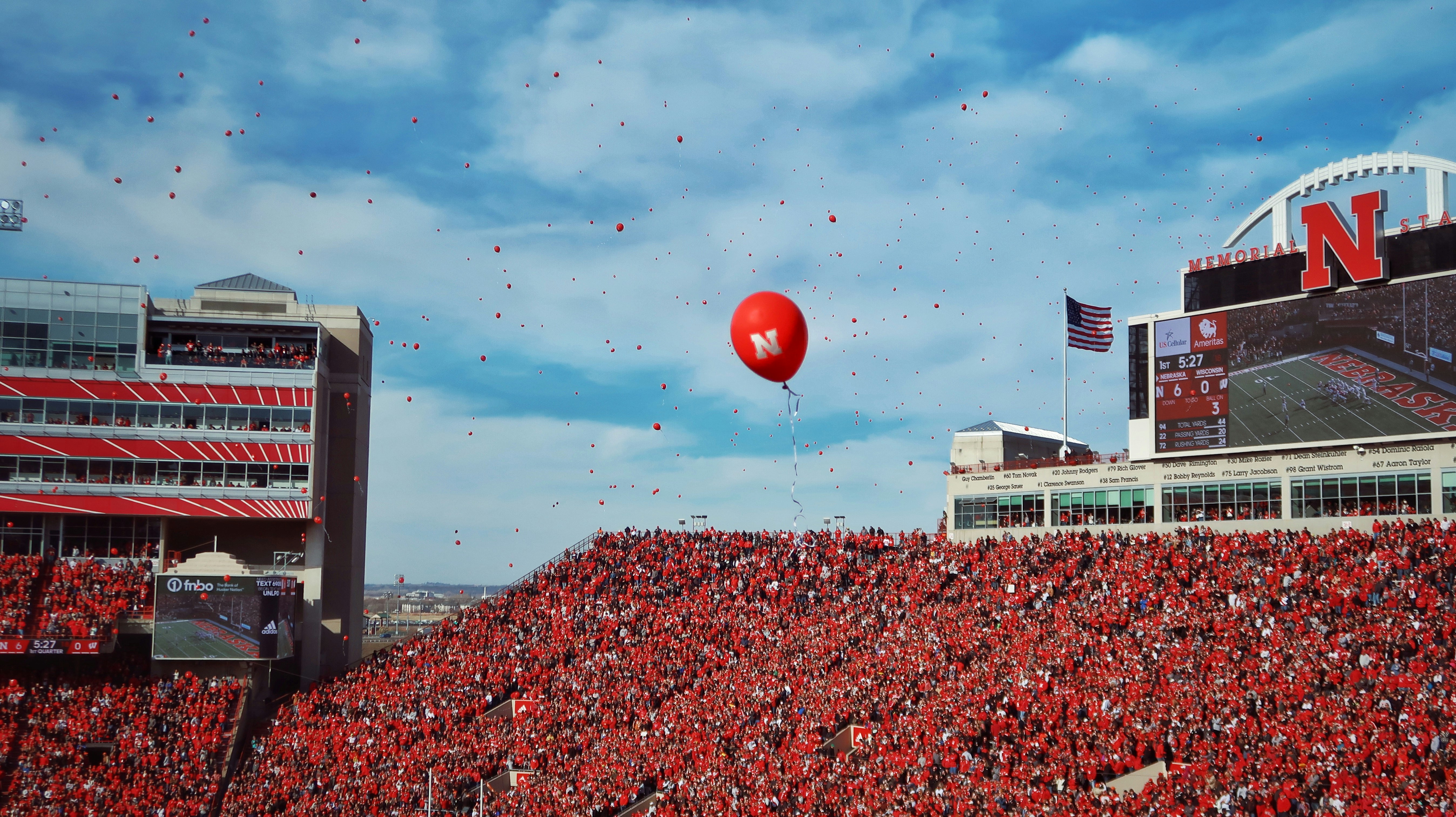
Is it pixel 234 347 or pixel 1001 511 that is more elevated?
pixel 234 347

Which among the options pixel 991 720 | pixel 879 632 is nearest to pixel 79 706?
pixel 879 632

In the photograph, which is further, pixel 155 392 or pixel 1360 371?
pixel 155 392

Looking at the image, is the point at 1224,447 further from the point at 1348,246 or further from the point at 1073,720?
the point at 1073,720

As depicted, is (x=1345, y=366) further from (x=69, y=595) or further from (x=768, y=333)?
(x=69, y=595)

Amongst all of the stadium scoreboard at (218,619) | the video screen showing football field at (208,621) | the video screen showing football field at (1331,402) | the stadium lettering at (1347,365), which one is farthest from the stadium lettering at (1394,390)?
the video screen showing football field at (208,621)

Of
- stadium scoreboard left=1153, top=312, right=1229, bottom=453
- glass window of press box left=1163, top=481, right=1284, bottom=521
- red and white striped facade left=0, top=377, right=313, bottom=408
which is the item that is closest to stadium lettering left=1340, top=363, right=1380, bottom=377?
stadium scoreboard left=1153, top=312, right=1229, bottom=453

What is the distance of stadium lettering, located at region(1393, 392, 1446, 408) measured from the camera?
100ft

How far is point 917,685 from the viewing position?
3119 cm

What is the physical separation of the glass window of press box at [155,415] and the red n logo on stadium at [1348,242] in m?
35.5

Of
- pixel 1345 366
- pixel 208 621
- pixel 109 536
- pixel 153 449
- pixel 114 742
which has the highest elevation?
pixel 1345 366

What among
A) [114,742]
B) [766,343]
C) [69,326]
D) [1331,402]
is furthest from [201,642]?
[1331,402]

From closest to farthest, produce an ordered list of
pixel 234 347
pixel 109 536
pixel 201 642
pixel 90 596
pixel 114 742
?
pixel 114 742
pixel 201 642
pixel 90 596
pixel 109 536
pixel 234 347

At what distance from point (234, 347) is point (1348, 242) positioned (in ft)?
132

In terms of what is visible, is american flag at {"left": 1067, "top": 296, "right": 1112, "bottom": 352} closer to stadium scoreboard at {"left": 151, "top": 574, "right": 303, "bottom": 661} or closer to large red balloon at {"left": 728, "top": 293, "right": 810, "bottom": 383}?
large red balloon at {"left": 728, "top": 293, "right": 810, "bottom": 383}
